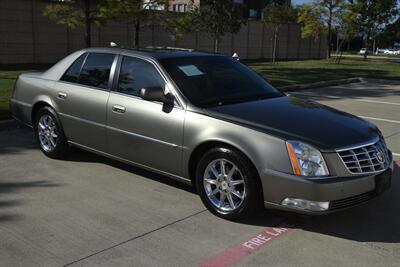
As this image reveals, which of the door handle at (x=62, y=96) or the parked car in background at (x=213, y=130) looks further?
the door handle at (x=62, y=96)

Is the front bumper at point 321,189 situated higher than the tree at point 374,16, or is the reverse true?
the tree at point 374,16

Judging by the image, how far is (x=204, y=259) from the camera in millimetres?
3713

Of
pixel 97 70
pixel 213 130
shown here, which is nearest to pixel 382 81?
pixel 97 70

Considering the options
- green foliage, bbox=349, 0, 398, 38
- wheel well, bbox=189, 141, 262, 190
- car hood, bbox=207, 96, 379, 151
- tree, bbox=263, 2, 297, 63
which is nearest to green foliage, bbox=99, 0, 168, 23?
car hood, bbox=207, 96, 379, 151

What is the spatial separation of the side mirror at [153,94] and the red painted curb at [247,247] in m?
1.65

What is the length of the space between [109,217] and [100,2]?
39.1 feet

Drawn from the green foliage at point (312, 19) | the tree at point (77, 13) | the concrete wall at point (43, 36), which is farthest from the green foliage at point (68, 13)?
the green foliage at point (312, 19)

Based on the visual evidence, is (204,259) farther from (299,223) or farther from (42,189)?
(42,189)

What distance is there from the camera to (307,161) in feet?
13.3

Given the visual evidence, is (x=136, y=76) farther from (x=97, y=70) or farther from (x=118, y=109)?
(x=97, y=70)

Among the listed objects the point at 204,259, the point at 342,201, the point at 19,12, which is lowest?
the point at 204,259

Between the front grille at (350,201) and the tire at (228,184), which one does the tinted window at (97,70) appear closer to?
the tire at (228,184)

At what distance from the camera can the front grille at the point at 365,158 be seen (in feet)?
13.5

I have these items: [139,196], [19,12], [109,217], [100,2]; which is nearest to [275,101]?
[139,196]
